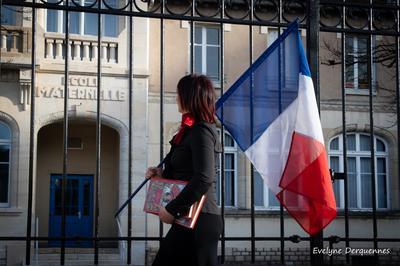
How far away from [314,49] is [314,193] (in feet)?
4.33

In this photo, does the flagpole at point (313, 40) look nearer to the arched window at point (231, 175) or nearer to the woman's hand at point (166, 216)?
the woman's hand at point (166, 216)

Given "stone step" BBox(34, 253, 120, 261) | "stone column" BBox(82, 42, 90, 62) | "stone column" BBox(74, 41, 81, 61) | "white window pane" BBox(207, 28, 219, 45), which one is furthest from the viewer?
"white window pane" BBox(207, 28, 219, 45)

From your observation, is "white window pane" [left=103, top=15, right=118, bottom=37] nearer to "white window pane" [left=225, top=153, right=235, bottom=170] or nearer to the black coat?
"white window pane" [left=225, top=153, right=235, bottom=170]

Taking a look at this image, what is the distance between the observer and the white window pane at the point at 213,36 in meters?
18.1

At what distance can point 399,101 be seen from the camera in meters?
5.69

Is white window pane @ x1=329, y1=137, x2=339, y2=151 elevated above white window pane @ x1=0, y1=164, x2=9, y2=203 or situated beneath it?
elevated above

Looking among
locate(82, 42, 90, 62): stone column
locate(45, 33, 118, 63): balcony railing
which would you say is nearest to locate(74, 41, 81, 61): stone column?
locate(45, 33, 118, 63): balcony railing

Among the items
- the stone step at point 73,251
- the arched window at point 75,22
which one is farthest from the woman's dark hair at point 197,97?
the arched window at point 75,22

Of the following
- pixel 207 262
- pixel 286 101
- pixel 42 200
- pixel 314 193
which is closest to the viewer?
pixel 207 262

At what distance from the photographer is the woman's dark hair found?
145 inches

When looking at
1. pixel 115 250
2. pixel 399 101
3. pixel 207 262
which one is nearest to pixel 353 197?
pixel 115 250

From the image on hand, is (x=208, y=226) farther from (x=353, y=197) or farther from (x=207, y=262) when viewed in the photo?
(x=353, y=197)

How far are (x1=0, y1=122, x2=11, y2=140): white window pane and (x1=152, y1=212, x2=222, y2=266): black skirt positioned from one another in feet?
46.5

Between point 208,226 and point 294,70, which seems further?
point 294,70
